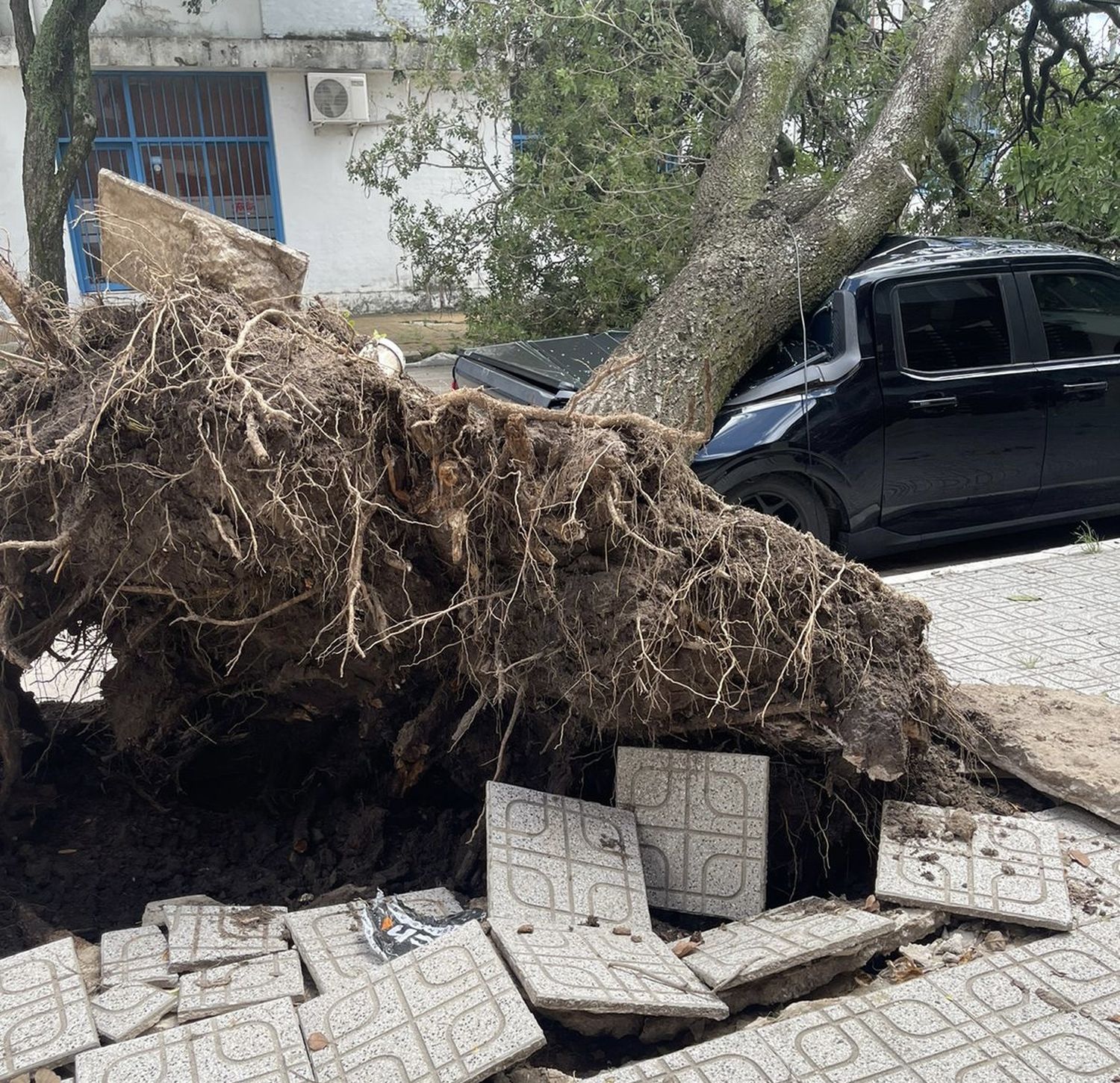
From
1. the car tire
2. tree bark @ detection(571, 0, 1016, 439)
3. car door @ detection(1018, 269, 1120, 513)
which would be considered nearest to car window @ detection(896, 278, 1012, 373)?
car door @ detection(1018, 269, 1120, 513)

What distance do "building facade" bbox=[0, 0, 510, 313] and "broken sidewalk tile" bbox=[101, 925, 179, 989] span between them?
13.3 metres

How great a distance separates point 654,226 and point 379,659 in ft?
21.2

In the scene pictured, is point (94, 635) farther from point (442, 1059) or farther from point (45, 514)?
point (442, 1059)

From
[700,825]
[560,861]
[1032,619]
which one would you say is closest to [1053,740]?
[700,825]

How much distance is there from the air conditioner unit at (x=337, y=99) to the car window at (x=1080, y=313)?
11927mm

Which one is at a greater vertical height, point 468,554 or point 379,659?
point 468,554

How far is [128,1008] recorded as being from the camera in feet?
8.72

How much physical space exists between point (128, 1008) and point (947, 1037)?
2.04 meters

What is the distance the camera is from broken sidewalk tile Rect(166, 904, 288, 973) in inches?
114

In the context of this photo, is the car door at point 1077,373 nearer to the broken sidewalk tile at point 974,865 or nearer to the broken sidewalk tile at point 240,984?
the broken sidewalk tile at point 974,865

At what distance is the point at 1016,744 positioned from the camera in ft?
12.3

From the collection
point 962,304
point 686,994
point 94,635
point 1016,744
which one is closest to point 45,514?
Answer: point 94,635

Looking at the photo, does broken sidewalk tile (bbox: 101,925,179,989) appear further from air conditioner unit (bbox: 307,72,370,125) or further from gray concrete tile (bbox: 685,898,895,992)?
air conditioner unit (bbox: 307,72,370,125)

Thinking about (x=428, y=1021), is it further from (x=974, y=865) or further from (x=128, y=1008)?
(x=974, y=865)
